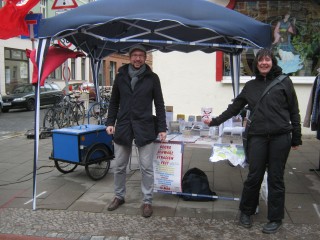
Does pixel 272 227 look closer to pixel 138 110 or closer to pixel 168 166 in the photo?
pixel 168 166

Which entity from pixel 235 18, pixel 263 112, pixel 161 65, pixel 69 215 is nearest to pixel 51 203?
pixel 69 215

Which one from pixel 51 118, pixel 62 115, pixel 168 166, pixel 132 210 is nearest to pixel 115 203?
pixel 132 210

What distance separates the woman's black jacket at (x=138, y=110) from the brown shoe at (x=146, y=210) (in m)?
0.75

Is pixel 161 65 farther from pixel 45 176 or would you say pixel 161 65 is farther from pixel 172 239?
pixel 172 239

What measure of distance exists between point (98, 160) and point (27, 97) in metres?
14.1

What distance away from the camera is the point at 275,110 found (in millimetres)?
3969

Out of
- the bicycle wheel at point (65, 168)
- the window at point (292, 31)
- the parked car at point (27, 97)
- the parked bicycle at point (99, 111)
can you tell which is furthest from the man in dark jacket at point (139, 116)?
the parked car at point (27, 97)

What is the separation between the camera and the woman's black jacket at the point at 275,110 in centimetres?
397

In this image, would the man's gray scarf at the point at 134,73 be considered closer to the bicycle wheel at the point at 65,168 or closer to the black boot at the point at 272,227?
the black boot at the point at 272,227

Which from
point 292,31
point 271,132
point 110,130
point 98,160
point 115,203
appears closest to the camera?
point 271,132

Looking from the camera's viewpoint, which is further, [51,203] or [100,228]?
[51,203]

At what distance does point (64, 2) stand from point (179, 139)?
432 cm

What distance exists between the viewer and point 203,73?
31.8 feet

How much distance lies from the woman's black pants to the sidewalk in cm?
33
